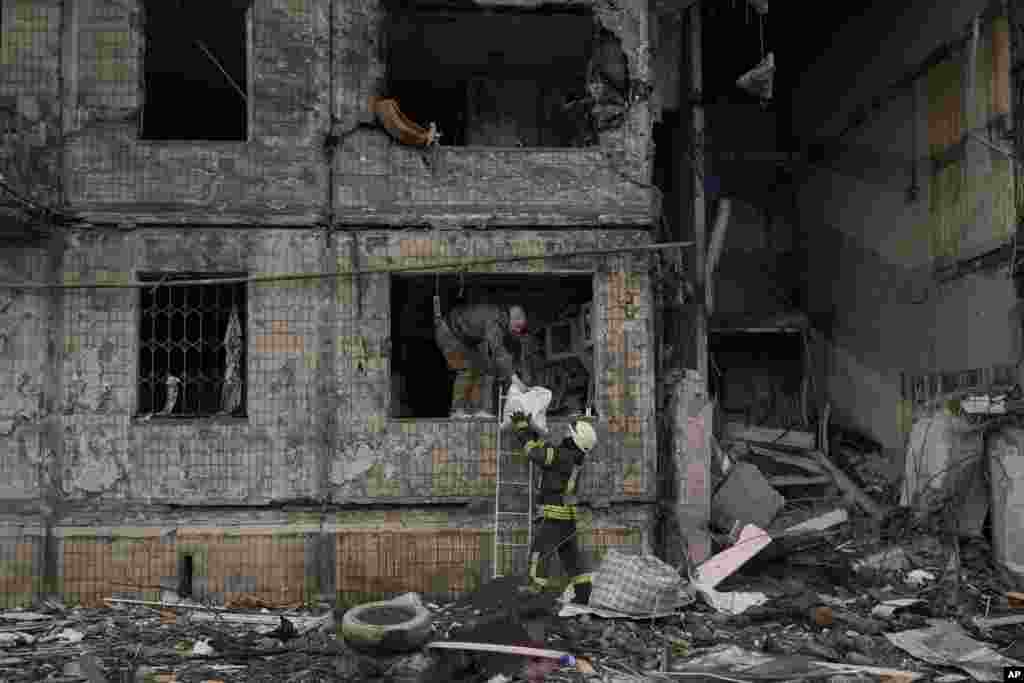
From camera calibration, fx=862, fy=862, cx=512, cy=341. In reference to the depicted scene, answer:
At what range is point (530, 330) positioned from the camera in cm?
Answer: 969

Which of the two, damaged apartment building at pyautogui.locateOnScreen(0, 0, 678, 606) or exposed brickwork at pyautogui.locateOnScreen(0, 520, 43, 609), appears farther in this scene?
damaged apartment building at pyautogui.locateOnScreen(0, 0, 678, 606)

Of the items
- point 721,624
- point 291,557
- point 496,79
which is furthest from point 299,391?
point 496,79

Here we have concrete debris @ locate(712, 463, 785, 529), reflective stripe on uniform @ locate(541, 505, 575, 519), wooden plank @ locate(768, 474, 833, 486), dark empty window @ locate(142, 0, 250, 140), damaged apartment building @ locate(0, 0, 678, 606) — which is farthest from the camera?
wooden plank @ locate(768, 474, 833, 486)

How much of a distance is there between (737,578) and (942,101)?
21.6 ft

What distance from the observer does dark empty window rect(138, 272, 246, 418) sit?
8.38m

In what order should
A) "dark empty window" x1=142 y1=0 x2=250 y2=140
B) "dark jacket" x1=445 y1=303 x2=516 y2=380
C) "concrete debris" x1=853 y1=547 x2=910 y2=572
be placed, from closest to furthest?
"dark jacket" x1=445 y1=303 x2=516 y2=380
"concrete debris" x1=853 y1=547 x2=910 y2=572
"dark empty window" x1=142 y1=0 x2=250 y2=140

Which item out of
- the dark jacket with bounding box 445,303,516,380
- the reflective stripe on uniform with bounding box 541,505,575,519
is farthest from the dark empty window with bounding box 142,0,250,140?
the reflective stripe on uniform with bounding box 541,505,575,519

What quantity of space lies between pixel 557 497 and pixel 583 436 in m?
0.61

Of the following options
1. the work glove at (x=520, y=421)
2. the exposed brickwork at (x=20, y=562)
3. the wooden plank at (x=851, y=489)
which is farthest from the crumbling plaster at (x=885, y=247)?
the exposed brickwork at (x=20, y=562)

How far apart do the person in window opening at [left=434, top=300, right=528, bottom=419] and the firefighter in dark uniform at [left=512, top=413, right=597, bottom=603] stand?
0.95 m

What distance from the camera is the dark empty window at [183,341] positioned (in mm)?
8383

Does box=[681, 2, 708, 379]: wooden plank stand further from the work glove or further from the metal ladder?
the work glove

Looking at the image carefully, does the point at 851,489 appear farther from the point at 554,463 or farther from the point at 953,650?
the point at 554,463

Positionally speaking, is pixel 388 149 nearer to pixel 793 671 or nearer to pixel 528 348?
pixel 528 348
